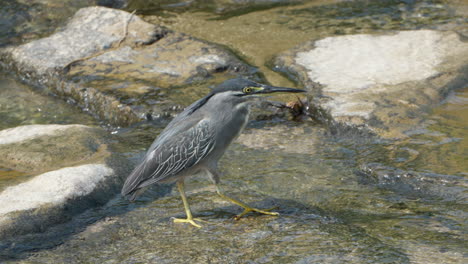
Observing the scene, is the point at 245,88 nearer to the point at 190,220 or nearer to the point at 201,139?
the point at 201,139

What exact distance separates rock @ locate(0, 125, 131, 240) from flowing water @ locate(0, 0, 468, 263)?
3.9 inches

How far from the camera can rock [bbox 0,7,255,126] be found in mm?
6215

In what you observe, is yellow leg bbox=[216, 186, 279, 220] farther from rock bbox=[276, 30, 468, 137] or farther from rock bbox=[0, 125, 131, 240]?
rock bbox=[276, 30, 468, 137]

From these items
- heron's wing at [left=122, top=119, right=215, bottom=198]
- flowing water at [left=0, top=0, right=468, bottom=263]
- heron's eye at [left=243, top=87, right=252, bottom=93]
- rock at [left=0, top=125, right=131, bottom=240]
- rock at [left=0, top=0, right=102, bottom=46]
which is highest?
heron's eye at [left=243, top=87, right=252, bottom=93]

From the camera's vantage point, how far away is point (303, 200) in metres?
4.46

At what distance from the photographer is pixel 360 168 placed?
481 cm

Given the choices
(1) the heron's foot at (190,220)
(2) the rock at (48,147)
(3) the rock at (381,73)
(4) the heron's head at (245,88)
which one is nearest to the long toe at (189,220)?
(1) the heron's foot at (190,220)

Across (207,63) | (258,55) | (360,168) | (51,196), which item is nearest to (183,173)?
(51,196)

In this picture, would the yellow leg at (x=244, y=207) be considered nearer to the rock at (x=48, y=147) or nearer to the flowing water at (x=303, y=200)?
the flowing water at (x=303, y=200)

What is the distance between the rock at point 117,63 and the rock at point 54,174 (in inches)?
32.9

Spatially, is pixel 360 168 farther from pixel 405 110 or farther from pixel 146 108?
pixel 146 108

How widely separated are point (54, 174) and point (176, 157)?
0.90m

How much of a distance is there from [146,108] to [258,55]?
1.60 meters

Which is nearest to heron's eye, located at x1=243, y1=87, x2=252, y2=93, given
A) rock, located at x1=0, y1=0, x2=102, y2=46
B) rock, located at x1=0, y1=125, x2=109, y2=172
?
rock, located at x1=0, y1=125, x2=109, y2=172
